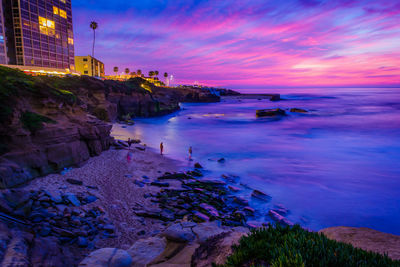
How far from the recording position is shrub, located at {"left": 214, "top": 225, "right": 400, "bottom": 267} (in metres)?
3.86

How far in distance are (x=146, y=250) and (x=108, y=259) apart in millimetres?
1329

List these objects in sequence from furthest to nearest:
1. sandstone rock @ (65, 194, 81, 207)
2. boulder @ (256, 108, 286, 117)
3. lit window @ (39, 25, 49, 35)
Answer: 1. lit window @ (39, 25, 49, 35)
2. boulder @ (256, 108, 286, 117)
3. sandstone rock @ (65, 194, 81, 207)

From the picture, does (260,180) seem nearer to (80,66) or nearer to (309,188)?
(309,188)

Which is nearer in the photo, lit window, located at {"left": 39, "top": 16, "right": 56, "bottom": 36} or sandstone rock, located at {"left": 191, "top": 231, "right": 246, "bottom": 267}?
sandstone rock, located at {"left": 191, "top": 231, "right": 246, "bottom": 267}

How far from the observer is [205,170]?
20.1 metres

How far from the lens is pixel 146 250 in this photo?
714 centimetres

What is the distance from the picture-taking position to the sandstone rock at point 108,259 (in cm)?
603

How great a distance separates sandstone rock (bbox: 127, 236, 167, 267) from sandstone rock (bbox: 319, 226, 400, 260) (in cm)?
576

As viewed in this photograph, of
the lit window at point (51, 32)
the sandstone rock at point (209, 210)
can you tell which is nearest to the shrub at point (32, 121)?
the sandstone rock at point (209, 210)

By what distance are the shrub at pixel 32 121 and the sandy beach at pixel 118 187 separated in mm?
3312

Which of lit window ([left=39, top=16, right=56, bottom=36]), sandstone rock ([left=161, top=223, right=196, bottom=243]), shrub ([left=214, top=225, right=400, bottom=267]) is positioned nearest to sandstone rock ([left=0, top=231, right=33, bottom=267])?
sandstone rock ([left=161, top=223, right=196, bottom=243])

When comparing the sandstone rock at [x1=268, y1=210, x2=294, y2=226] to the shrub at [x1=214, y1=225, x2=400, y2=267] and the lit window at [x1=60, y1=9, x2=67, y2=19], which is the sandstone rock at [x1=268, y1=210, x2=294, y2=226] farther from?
the lit window at [x1=60, y1=9, x2=67, y2=19]

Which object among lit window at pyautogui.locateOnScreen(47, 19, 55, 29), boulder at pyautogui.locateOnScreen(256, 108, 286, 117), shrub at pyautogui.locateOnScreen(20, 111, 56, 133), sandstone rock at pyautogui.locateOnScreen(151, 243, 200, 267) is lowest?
sandstone rock at pyautogui.locateOnScreen(151, 243, 200, 267)

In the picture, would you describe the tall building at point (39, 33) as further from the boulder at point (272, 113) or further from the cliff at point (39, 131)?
the boulder at point (272, 113)
